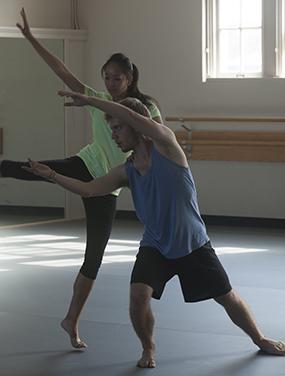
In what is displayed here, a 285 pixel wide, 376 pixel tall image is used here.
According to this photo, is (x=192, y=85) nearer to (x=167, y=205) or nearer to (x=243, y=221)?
(x=243, y=221)

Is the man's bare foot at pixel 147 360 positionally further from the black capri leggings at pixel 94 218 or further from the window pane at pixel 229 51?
the window pane at pixel 229 51

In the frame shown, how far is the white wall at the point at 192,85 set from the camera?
9070 mm

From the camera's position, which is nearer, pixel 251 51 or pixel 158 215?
pixel 158 215

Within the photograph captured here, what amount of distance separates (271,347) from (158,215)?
85cm

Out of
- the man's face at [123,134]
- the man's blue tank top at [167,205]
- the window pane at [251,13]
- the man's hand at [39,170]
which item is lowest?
the man's blue tank top at [167,205]

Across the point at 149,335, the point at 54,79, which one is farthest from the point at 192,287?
the point at 54,79

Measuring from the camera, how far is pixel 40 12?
9555 millimetres

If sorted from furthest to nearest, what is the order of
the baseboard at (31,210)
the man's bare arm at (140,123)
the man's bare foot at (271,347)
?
the baseboard at (31,210) < the man's bare foot at (271,347) < the man's bare arm at (140,123)

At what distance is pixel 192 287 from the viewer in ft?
13.2

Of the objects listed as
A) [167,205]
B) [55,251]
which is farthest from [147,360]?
[55,251]

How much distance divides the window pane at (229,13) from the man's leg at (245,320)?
18.0 ft

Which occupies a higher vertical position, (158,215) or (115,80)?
(115,80)

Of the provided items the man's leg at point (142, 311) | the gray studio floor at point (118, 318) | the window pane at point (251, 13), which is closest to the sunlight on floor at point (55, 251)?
the gray studio floor at point (118, 318)

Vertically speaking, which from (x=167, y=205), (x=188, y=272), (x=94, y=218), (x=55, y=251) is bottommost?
(x=55, y=251)
